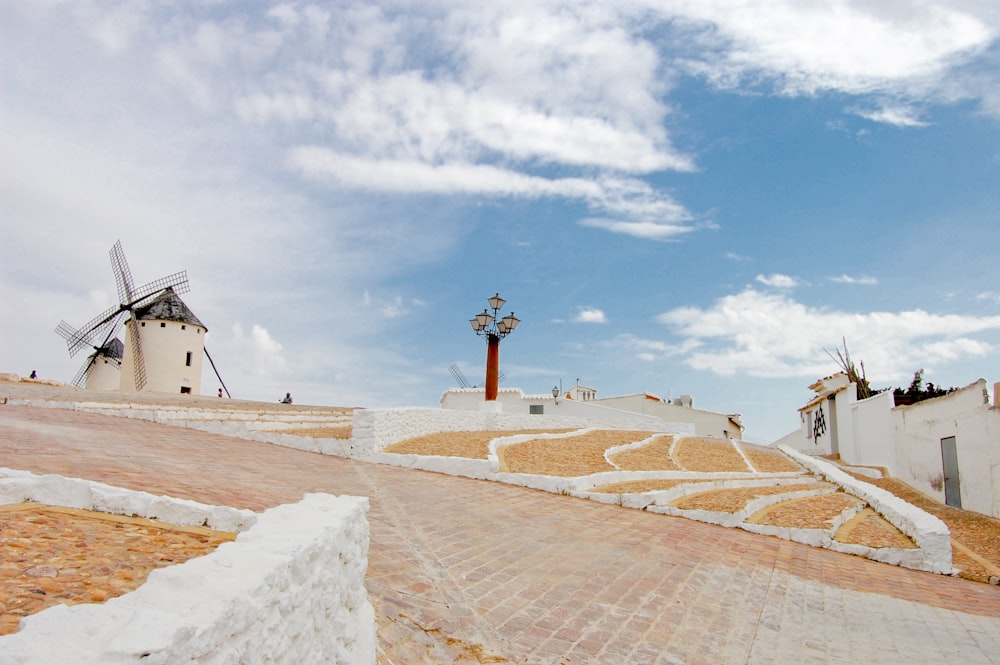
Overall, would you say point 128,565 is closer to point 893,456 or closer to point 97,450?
point 97,450

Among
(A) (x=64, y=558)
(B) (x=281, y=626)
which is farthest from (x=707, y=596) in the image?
(A) (x=64, y=558)

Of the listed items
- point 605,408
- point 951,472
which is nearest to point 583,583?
point 951,472

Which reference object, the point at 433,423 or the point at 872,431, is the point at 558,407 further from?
the point at 433,423

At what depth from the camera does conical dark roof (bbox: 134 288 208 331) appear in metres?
35.8

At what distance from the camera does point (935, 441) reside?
16.8 metres

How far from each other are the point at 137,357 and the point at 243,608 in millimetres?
38190

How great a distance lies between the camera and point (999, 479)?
13180 millimetres

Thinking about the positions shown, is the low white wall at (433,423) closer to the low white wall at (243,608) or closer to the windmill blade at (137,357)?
the low white wall at (243,608)

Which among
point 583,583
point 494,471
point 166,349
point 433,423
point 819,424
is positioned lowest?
point 583,583

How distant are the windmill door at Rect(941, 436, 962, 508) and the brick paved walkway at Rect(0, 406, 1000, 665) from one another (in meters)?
9.18

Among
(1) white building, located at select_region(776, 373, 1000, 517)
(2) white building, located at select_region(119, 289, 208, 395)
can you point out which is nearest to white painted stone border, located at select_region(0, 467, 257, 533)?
(1) white building, located at select_region(776, 373, 1000, 517)

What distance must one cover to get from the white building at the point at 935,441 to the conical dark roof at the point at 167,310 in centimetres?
3535

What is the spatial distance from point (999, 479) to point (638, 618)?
12.5 metres

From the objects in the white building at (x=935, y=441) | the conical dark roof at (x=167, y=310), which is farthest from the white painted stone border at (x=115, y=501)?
the conical dark roof at (x=167, y=310)
